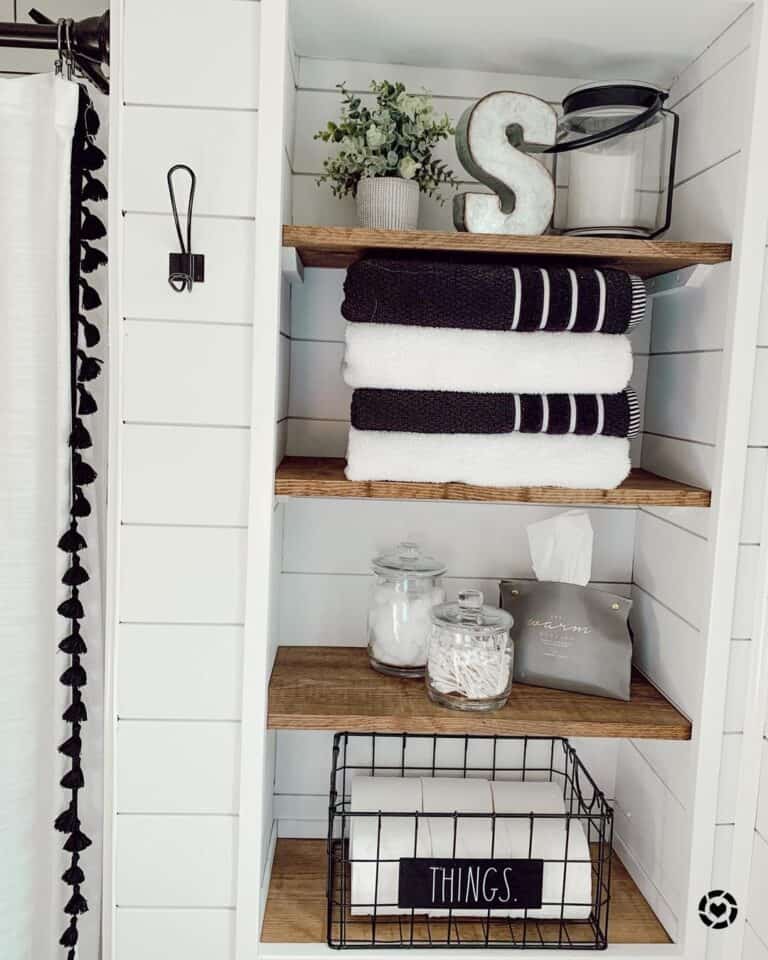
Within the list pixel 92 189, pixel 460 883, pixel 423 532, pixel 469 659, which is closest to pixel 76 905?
pixel 460 883

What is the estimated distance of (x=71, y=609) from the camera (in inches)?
43.3

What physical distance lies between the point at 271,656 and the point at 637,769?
63cm

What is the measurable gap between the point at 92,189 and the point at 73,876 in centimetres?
91

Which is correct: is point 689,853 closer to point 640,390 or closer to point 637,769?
point 637,769

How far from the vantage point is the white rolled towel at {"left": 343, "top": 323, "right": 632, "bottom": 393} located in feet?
3.55

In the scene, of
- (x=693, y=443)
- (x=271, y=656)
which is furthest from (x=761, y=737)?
(x=271, y=656)

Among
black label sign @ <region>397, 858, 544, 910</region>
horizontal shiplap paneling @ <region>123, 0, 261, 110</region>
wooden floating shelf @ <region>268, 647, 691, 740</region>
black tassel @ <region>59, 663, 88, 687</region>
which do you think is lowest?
black label sign @ <region>397, 858, 544, 910</region>

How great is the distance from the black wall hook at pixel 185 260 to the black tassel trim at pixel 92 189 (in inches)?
5.7

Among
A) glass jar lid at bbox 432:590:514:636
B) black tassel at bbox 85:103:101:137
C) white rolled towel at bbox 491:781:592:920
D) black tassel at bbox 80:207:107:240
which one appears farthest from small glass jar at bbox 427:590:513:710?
black tassel at bbox 85:103:101:137

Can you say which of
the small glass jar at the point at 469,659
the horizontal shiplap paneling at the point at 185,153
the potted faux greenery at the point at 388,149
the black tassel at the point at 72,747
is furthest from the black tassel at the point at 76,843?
the potted faux greenery at the point at 388,149

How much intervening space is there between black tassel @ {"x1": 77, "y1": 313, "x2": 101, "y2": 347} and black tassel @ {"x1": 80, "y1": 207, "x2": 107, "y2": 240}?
0.34 feet

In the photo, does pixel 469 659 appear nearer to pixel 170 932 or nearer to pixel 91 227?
pixel 170 932

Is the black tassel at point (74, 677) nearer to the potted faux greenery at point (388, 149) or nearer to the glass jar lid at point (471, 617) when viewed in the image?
the glass jar lid at point (471, 617)

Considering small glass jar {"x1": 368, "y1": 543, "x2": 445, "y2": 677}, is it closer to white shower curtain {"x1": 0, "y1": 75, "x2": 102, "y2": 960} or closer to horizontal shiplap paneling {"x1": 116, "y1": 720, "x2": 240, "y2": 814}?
horizontal shiplap paneling {"x1": 116, "y1": 720, "x2": 240, "y2": 814}
